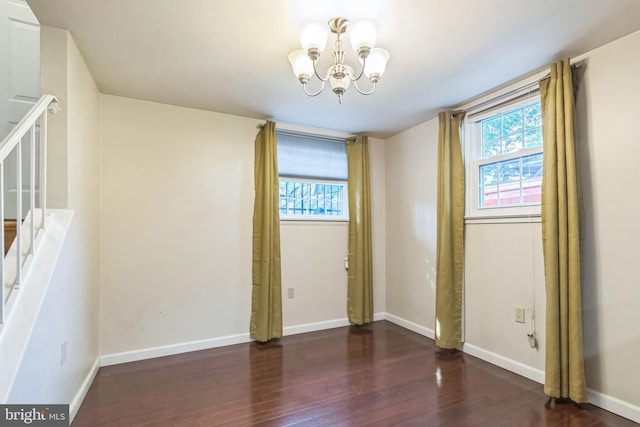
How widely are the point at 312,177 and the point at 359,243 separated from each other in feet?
3.11

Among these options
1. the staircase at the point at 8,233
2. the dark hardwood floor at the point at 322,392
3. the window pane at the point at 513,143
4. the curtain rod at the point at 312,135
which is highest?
the curtain rod at the point at 312,135

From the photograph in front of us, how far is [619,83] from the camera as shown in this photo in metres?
1.94

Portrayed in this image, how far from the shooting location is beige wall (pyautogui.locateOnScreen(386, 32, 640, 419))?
1.88 meters

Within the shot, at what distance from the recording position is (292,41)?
6.32 feet

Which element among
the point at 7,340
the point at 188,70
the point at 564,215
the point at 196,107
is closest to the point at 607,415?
the point at 564,215

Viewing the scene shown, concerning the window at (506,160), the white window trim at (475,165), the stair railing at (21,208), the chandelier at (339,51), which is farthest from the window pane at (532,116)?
the stair railing at (21,208)

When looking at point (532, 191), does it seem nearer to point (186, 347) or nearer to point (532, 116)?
point (532, 116)

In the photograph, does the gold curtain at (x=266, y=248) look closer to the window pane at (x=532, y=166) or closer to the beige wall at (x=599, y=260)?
the beige wall at (x=599, y=260)

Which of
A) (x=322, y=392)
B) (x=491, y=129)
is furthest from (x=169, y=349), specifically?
(x=491, y=129)

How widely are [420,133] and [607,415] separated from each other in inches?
107

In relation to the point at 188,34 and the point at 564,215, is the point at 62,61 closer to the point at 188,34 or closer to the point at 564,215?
the point at 188,34

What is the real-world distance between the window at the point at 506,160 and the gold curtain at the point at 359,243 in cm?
116

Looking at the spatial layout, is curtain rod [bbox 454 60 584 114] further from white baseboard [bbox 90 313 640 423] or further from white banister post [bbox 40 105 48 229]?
white banister post [bbox 40 105 48 229]

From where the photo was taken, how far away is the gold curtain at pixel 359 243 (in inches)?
142
